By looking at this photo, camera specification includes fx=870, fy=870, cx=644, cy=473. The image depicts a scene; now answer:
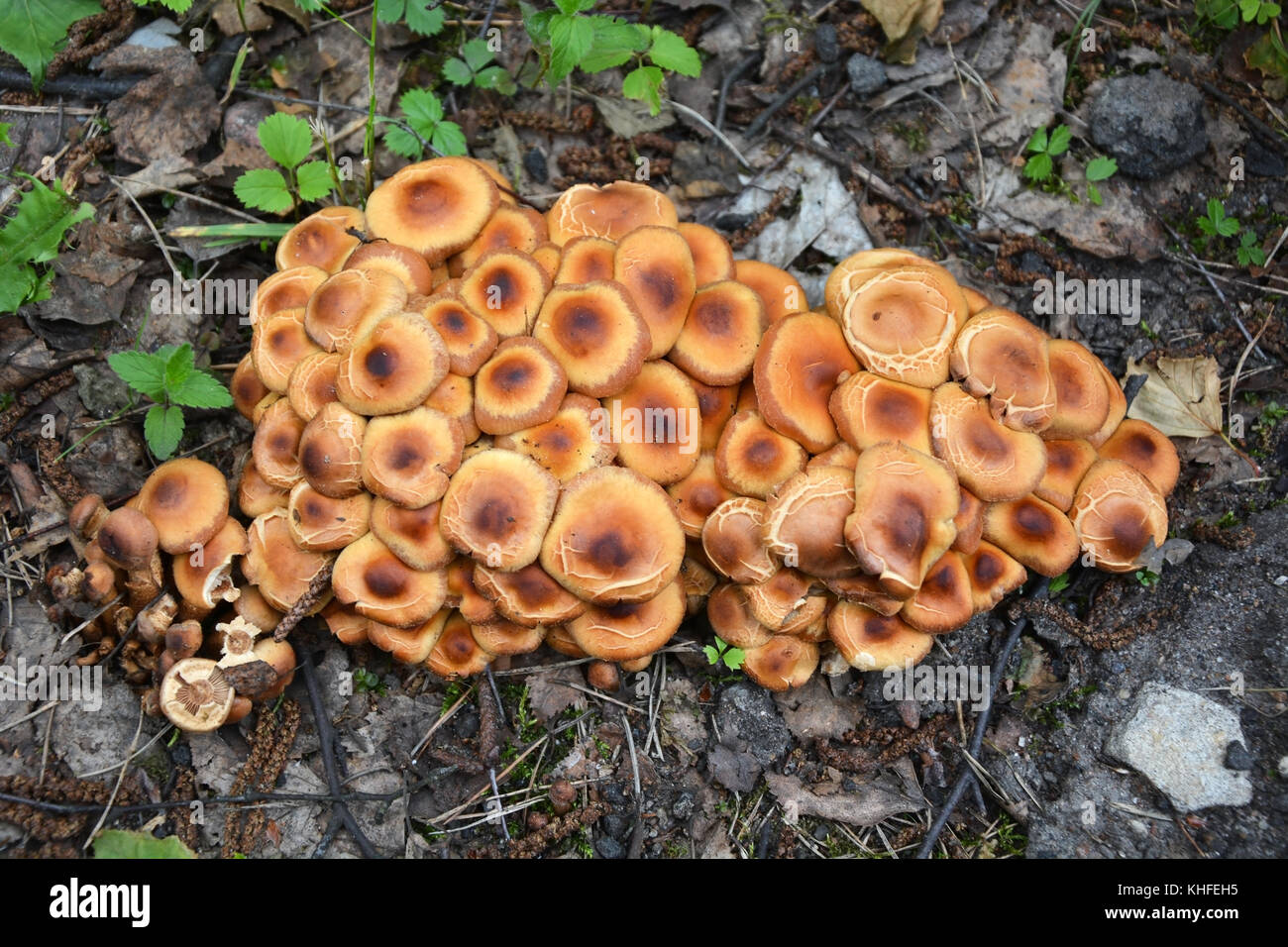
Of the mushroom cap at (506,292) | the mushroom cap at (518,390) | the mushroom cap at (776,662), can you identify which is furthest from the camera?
the mushroom cap at (776,662)

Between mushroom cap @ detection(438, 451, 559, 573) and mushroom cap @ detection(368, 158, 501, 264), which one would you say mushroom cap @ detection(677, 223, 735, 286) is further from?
mushroom cap @ detection(438, 451, 559, 573)

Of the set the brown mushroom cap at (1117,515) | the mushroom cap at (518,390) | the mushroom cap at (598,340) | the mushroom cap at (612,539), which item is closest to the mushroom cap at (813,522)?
the mushroom cap at (612,539)

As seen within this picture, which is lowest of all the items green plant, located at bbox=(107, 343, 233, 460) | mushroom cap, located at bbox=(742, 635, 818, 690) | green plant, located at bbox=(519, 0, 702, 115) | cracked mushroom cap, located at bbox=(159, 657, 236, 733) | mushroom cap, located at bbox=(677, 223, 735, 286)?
cracked mushroom cap, located at bbox=(159, 657, 236, 733)

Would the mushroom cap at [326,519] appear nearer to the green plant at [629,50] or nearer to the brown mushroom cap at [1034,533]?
the green plant at [629,50]

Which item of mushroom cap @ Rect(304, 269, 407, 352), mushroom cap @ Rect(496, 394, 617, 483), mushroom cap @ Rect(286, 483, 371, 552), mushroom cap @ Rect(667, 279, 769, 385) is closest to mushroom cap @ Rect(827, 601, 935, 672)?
mushroom cap @ Rect(667, 279, 769, 385)

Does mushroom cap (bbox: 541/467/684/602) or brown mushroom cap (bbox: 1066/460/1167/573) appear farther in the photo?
brown mushroom cap (bbox: 1066/460/1167/573)

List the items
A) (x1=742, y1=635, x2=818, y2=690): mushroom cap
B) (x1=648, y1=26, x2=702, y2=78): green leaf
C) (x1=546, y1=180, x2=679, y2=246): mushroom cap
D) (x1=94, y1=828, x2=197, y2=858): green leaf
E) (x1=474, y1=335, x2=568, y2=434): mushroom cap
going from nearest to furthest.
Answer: (x1=94, y1=828, x2=197, y2=858): green leaf < (x1=474, y1=335, x2=568, y2=434): mushroom cap < (x1=742, y1=635, x2=818, y2=690): mushroom cap < (x1=546, y1=180, x2=679, y2=246): mushroom cap < (x1=648, y1=26, x2=702, y2=78): green leaf
